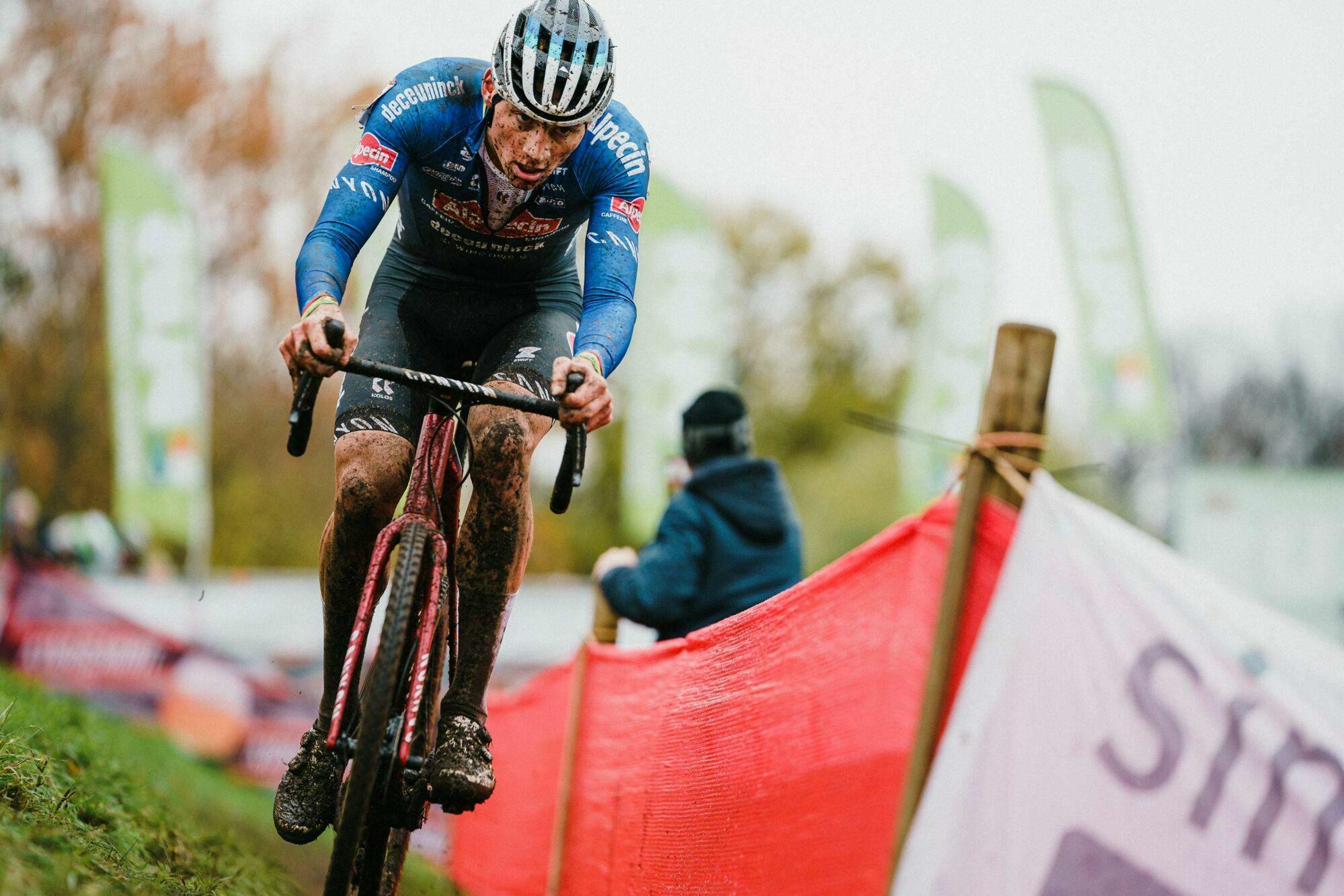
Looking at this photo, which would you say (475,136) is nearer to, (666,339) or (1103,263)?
(666,339)

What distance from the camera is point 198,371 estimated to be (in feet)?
60.5

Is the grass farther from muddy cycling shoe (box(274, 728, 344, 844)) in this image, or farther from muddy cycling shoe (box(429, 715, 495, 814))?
muddy cycling shoe (box(429, 715, 495, 814))

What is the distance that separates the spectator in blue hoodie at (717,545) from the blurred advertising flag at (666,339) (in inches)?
496

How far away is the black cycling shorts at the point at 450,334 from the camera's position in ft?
13.8

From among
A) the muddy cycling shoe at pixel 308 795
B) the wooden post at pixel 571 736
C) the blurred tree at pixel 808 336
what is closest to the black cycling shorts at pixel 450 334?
the muddy cycling shoe at pixel 308 795

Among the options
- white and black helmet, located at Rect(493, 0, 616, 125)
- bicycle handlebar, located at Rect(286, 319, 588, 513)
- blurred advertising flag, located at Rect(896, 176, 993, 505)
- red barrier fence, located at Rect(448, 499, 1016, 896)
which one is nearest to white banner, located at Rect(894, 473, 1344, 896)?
red barrier fence, located at Rect(448, 499, 1016, 896)

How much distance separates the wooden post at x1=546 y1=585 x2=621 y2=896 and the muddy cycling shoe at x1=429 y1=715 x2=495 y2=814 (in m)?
1.98

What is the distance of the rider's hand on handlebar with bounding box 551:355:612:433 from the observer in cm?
360

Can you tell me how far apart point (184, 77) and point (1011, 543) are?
33.3 meters

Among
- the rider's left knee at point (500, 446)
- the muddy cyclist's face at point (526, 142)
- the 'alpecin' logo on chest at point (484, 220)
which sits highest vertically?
the muddy cyclist's face at point (526, 142)

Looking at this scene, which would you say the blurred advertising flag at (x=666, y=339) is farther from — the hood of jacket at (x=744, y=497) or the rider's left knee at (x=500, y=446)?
the rider's left knee at (x=500, y=446)

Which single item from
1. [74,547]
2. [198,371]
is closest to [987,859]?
[198,371]

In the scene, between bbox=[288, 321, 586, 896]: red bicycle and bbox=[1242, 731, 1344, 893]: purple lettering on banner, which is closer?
bbox=[1242, 731, 1344, 893]: purple lettering on banner

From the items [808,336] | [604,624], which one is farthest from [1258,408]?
[604,624]
